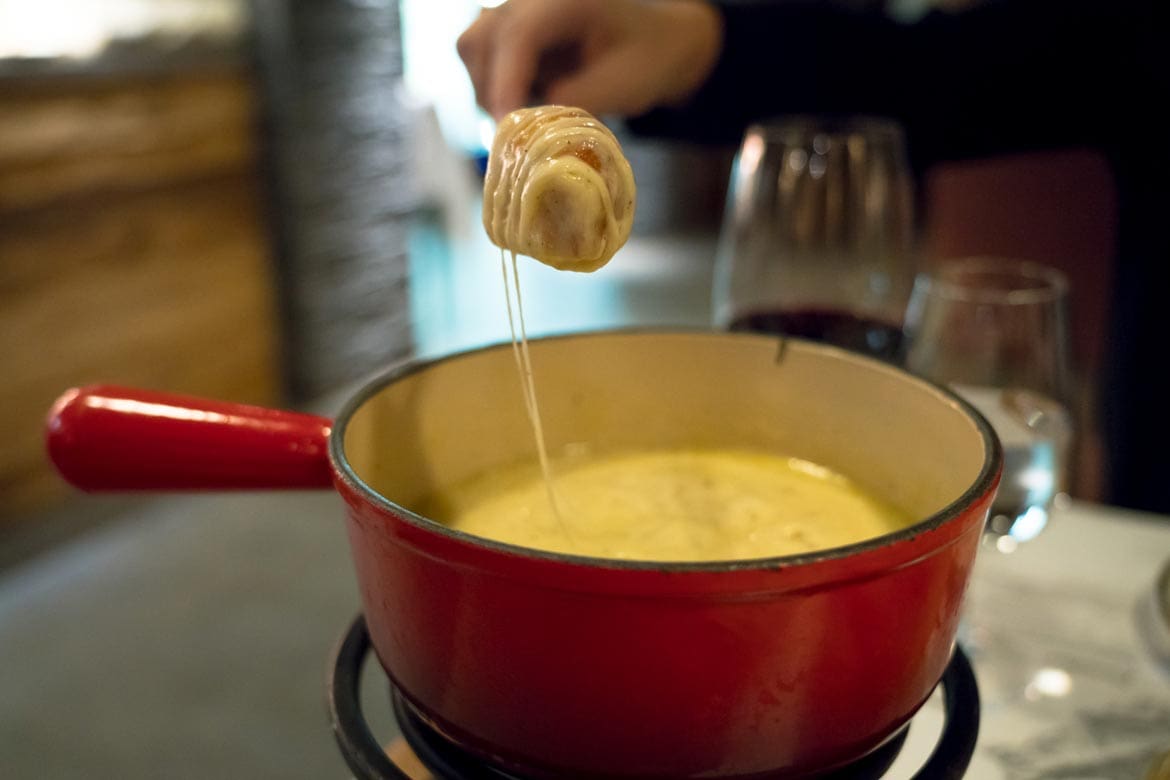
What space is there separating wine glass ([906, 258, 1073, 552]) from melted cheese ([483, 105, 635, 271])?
0.31 m

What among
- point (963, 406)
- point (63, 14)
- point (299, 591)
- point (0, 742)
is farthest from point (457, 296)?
point (963, 406)

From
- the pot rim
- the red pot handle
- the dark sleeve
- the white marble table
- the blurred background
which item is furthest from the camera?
the blurred background

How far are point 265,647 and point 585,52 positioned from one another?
103 cm

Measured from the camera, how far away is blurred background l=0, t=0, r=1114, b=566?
1.89 m

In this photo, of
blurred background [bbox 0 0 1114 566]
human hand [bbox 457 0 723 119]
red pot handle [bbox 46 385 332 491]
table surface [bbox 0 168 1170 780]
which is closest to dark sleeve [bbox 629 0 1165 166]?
human hand [bbox 457 0 723 119]

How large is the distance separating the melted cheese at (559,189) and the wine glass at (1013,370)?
311 mm

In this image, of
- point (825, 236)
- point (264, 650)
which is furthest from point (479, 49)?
point (264, 650)

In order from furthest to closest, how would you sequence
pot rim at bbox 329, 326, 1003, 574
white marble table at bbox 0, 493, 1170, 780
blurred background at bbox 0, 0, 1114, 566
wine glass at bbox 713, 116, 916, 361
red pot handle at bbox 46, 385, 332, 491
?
blurred background at bbox 0, 0, 1114, 566, wine glass at bbox 713, 116, 916, 361, white marble table at bbox 0, 493, 1170, 780, red pot handle at bbox 46, 385, 332, 491, pot rim at bbox 329, 326, 1003, 574

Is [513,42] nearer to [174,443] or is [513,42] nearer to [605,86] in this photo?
[605,86]

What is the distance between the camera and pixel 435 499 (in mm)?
564

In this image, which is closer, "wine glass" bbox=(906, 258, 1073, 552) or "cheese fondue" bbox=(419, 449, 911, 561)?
"cheese fondue" bbox=(419, 449, 911, 561)

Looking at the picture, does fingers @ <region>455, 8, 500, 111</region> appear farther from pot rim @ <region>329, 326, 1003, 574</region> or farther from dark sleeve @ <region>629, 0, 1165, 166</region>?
dark sleeve @ <region>629, 0, 1165, 166</region>

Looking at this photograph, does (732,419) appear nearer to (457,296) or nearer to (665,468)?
(665,468)

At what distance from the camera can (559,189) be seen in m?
0.40
